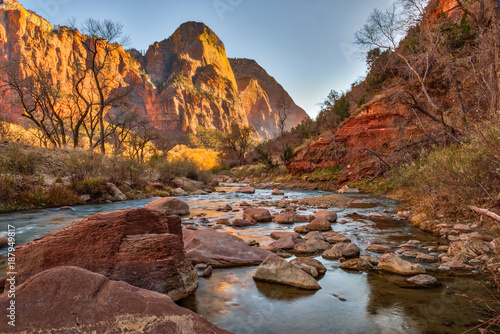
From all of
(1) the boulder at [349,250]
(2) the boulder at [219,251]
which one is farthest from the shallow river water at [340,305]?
(1) the boulder at [349,250]

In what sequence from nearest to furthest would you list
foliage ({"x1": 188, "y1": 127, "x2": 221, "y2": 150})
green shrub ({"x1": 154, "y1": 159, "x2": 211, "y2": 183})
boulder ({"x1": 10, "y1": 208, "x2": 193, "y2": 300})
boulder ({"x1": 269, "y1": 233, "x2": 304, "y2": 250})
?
boulder ({"x1": 10, "y1": 208, "x2": 193, "y2": 300})
boulder ({"x1": 269, "y1": 233, "x2": 304, "y2": 250})
green shrub ({"x1": 154, "y1": 159, "x2": 211, "y2": 183})
foliage ({"x1": 188, "y1": 127, "x2": 221, "y2": 150})

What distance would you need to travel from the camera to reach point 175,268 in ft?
10.0

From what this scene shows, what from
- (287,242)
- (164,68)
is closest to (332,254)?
(287,242)

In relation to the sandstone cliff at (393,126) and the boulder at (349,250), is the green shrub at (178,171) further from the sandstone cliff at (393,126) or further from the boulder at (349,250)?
the boulder at (349,250)

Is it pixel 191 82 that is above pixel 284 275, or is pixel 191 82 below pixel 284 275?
above

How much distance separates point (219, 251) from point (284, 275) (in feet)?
4.26

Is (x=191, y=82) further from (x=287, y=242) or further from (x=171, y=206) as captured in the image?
(x=287, y=242)

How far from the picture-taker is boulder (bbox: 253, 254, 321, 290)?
→ 134 inches

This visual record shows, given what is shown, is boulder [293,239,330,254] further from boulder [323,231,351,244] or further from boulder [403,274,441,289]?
boulder [403,274,441,289]

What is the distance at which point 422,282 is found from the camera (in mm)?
3361

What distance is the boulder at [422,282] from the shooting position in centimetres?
333

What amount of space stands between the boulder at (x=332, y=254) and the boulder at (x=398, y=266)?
70 centimetres

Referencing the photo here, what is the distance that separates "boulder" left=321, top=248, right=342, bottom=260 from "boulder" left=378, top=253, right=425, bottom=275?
0.70 m

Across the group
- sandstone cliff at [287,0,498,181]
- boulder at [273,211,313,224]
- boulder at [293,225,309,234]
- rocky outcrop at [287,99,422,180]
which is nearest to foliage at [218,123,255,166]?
sandstone cliff at [287,0,498,181]
